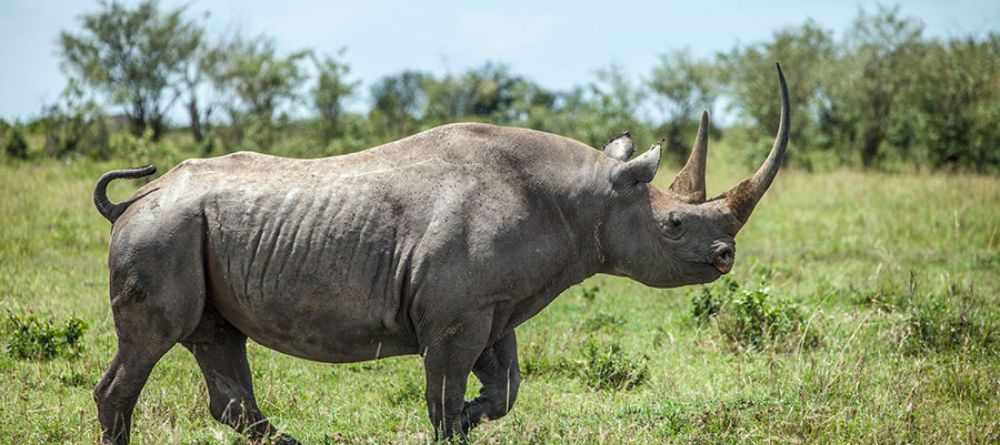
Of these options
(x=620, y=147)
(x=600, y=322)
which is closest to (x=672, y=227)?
(x=620, y=147)

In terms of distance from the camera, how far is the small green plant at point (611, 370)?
7.84 m

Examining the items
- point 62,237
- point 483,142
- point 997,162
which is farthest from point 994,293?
point 997,162

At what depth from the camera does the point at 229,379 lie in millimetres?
6145

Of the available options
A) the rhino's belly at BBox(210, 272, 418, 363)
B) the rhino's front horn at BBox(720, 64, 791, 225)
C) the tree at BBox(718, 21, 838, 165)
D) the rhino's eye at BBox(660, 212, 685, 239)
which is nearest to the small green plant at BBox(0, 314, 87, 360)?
the rhino's belly at BBox(210, 272, 418, 363)

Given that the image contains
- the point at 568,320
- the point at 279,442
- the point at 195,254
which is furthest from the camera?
the point at 568,320

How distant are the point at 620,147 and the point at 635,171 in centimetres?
42

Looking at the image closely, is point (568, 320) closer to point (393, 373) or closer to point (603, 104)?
point (393, 373)

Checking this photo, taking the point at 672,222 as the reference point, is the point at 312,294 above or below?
below

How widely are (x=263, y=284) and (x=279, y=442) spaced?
1.10m

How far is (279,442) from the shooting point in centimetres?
620

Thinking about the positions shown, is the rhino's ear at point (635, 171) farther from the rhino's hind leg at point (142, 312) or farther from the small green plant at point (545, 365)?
the small green plant at point (545, 365)

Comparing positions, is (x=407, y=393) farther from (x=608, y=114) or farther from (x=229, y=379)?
(x=608, y=114)

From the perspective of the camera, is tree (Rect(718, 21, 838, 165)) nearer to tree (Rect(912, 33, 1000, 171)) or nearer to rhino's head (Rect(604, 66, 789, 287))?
tree (Rect(912, 33, 1000, 171))

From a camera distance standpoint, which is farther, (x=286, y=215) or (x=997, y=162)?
(x=997, y=162)
